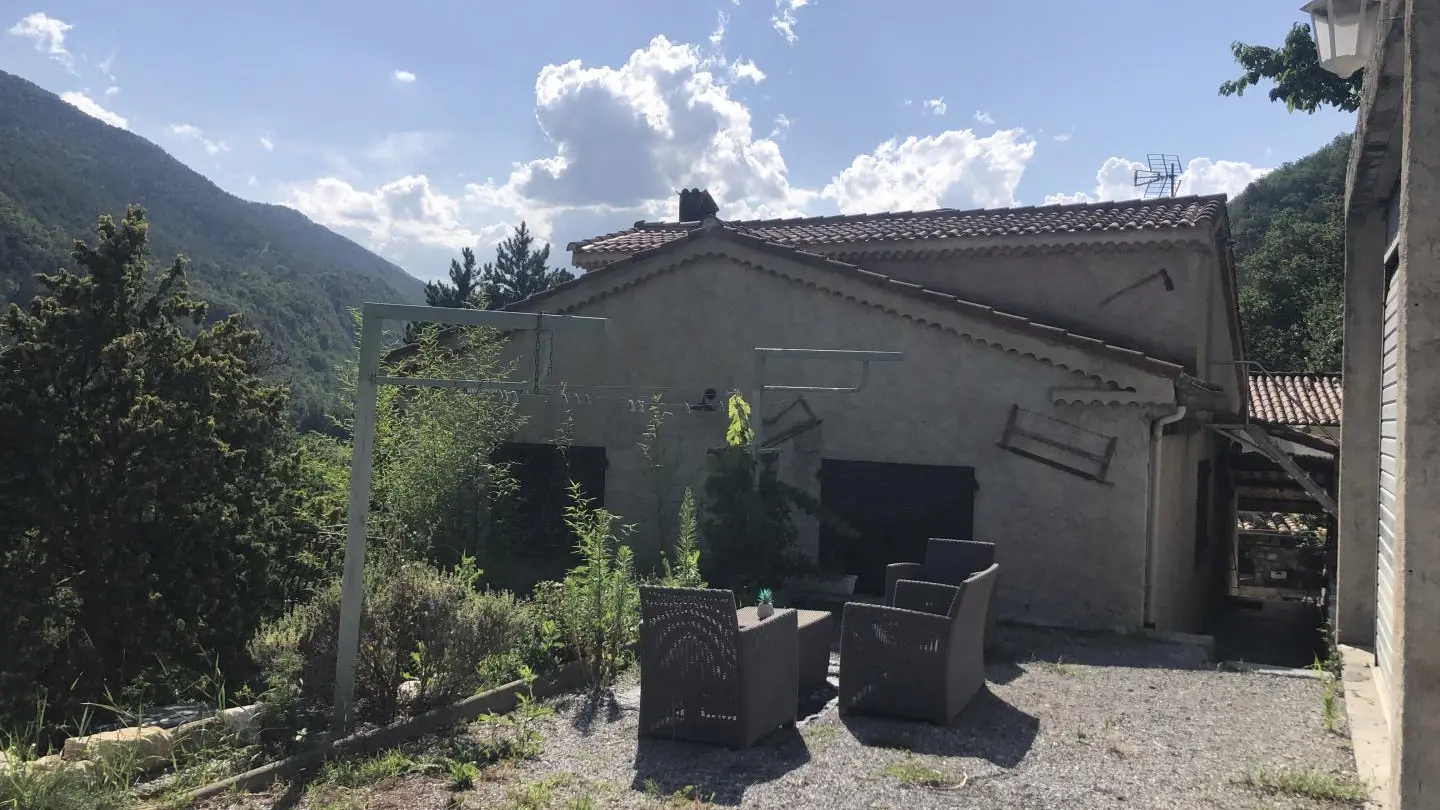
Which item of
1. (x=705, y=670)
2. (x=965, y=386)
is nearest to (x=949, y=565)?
(x=705, y=670)

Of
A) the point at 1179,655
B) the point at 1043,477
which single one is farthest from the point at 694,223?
the point at 1179,655

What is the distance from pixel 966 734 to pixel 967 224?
9.95 metres

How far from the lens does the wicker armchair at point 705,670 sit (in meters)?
5.18

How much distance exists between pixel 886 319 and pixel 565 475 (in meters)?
4.73

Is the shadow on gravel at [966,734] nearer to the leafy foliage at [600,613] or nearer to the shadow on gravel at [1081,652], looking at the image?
the shadow on gravel at [1081,652]

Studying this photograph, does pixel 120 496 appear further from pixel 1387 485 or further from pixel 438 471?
pixel 1387 485

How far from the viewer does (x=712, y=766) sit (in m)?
4.98

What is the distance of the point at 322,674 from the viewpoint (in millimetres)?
5453

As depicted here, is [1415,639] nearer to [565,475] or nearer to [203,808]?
[203,808]

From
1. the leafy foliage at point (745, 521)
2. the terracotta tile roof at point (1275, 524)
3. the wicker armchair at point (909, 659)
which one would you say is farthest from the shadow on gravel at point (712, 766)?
the terracotta tile roof at point (1275, 524)

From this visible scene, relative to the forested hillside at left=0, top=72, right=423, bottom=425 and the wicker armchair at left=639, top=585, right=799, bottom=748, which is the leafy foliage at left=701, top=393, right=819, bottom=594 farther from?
the forested hillside at left=0, top=72, right=423, bottom=425

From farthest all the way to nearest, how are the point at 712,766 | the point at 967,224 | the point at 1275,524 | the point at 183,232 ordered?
1. the point at 183,232
2. the point at 1275,524
3. the point at 967,224
4. the point at 712,766

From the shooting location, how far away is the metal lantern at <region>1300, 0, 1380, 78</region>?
17.5 feet

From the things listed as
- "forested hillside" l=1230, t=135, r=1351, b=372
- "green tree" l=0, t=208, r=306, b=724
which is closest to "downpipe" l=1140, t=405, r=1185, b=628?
"green tree" l=0, t=208, r=306, b=724
